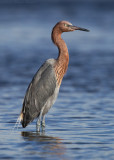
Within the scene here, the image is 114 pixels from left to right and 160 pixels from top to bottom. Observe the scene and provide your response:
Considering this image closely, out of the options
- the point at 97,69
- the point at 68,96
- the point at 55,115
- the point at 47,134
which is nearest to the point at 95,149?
the point at 47,134

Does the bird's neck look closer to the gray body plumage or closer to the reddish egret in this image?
the reddish egret

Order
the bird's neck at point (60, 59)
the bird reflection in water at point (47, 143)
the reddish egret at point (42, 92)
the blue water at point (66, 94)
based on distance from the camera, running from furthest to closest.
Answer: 1. the bird's neck at point (60, 59)
2. the reddish egret at point (42, 92)
3. the blue water at point (66, 94)
4. the bird reflection in water at point (47, 143)

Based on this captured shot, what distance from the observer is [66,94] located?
1382cm

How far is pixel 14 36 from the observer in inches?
1184

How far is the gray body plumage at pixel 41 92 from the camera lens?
1005 cm

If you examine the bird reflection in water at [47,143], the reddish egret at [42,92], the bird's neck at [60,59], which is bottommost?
the bird reflection in water at [47,143]

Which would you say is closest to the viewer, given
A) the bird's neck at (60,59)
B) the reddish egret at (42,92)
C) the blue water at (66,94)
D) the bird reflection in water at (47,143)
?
the bird reflection in water at (47,143)

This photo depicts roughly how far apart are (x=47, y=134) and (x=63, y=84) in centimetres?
636

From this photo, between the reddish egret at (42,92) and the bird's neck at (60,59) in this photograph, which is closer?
the reddish egret at (42,92)

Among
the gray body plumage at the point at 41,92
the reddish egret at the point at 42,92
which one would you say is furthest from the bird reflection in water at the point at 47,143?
the gray body plumage at the point at 41,92

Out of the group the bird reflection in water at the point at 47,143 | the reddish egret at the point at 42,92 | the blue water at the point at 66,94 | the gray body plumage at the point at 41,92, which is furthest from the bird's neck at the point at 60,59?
the bird reflection in water at the point at 47,143

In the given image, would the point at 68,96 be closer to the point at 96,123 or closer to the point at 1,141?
the point at 96,123

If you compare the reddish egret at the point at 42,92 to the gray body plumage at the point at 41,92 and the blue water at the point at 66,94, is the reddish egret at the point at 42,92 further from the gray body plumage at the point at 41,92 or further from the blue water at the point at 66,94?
the blue water at the point at 66,94

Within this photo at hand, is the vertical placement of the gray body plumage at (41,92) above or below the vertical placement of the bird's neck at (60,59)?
below
